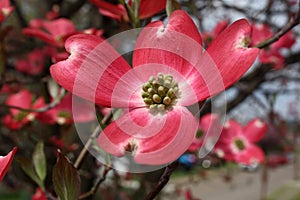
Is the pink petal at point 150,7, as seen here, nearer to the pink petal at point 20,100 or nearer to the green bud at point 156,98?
the green bud at point 156,98

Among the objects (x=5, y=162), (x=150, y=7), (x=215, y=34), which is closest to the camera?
(x=5, y=162)

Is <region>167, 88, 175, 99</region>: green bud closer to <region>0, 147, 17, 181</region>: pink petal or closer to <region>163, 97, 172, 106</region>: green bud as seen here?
<region>163, 97, 172, 106</region>: green bud

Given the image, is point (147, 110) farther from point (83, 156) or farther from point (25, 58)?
point (25, 58)

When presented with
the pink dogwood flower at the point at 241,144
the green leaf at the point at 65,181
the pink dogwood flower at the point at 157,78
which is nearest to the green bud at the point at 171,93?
the pink dogwood flower at the point at 157,78

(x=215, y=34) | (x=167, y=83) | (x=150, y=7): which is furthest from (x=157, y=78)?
(x=215, y=34)

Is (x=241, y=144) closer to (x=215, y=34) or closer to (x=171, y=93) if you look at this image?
(x=215, y=34)
